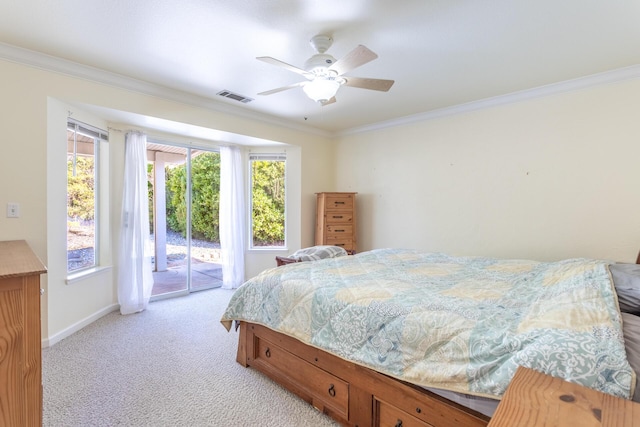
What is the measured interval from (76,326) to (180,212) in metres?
1.83

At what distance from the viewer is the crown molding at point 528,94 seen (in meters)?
2.80

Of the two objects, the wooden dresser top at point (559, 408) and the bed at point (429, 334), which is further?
the bed at point (429, 334)

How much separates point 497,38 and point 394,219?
260 centimetres

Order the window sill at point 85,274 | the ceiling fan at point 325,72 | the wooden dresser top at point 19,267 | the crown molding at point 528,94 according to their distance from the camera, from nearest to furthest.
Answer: the wooden dresser top at point 19,267 < the ceiling fan at point 325,72 < the crown molding at point 528,94 < the window sill at point 85,274

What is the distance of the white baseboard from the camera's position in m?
2.66

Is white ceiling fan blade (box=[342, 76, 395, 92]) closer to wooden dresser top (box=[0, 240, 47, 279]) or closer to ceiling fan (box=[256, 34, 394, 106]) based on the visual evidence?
ceiling fan (box=[256, 34, 394, 106])

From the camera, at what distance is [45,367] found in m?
2.31

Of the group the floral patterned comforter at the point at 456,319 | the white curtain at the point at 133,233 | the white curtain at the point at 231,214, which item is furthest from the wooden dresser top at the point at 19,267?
the white curtain at the point at 231,214

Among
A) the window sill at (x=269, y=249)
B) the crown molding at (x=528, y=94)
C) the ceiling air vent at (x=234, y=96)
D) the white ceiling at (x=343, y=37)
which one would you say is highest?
the ceiling air vent at (x=234, y=96)

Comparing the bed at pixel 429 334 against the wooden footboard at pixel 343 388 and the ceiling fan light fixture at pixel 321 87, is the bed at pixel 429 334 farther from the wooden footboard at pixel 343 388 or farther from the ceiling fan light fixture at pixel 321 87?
the ceiling fan light fixture at pixel 321 87

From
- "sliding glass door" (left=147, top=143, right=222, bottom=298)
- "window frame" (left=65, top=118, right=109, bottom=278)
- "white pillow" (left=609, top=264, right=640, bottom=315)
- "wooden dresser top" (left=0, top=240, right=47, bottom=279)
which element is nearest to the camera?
"wooden dresser top" (left=0, top=240, right=47, bottom=279)

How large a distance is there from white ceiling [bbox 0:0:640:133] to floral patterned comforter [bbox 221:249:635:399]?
1684mm

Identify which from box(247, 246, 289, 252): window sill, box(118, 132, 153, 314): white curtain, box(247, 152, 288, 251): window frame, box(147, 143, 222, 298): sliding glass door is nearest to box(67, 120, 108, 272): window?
box(118, 132, 153, 314): white curtain

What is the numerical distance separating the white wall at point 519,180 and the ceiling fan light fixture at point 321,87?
89.0 inches
